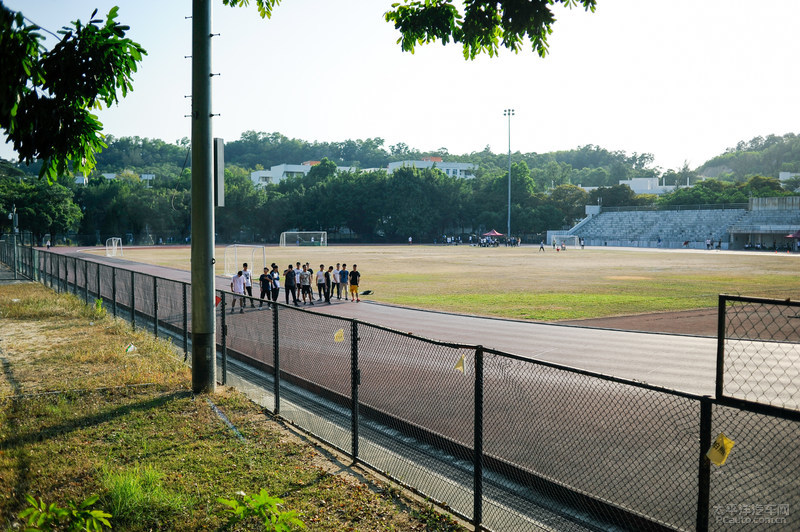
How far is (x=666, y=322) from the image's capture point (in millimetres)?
21094

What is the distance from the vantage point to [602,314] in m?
23.2

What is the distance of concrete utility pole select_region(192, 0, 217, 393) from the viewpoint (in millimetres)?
10727

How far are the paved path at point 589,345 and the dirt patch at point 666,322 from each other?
3.23 feet

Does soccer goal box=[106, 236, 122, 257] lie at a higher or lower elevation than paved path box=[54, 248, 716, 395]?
higher

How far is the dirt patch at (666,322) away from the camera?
63.6 feet

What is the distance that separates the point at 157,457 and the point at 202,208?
15.2 feet

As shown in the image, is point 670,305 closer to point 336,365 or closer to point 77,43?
point 336,365

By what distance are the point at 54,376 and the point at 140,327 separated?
272 inches

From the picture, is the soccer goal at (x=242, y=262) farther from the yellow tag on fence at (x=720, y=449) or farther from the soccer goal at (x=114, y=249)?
the yellow tag on fence at (x=720, y=449)

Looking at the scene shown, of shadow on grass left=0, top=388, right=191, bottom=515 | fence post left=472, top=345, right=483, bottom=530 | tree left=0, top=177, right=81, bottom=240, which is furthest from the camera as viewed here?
tree left=0, top=177, right=81, bottom=240

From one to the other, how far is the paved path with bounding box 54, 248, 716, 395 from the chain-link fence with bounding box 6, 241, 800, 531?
2.93 feet

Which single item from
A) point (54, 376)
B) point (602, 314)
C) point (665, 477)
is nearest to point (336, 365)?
point (54, 376)

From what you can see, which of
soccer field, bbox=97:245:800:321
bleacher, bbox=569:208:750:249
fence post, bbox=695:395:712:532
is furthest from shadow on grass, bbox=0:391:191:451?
bleacher, bbox=569:208:750:249

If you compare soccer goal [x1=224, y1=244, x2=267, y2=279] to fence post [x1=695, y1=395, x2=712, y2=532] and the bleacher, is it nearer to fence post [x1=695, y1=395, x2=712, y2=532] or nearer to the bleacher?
fence post [x1=695, y1=395, x2=712, y2=532]
